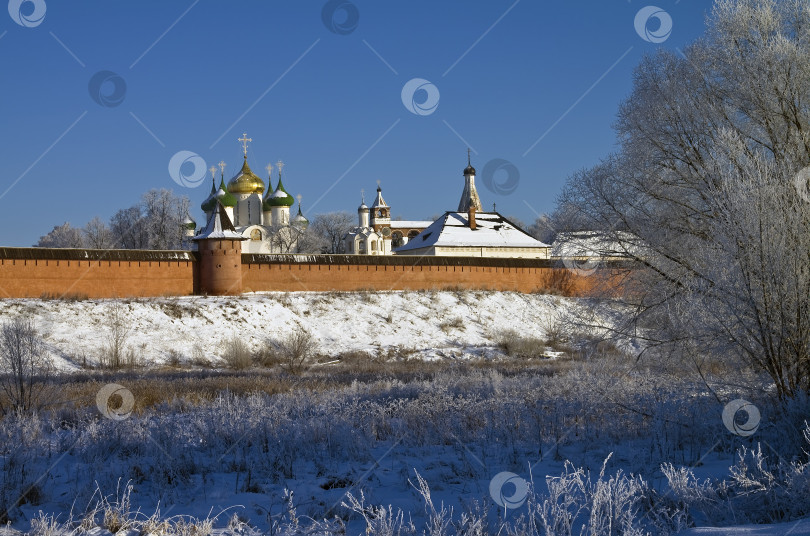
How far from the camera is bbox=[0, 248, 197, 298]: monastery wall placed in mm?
25781

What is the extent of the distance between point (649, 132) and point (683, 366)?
3695 mm

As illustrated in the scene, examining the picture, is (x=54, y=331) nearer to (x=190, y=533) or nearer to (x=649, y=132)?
(x=649, y=132)

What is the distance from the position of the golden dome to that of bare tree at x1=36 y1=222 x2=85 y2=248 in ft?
56.4

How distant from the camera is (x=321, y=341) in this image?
84.2ft

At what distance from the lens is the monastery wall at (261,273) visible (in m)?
26.1

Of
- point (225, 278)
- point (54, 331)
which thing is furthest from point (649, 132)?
point (225, 278)

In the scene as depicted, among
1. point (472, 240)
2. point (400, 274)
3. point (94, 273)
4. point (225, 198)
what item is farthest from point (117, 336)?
point (225, 198)

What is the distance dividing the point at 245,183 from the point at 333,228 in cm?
1889

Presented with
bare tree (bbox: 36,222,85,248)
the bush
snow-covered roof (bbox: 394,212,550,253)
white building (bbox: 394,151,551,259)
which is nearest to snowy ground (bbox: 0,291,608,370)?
the bush

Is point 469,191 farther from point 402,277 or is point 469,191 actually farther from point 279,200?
point 402,277

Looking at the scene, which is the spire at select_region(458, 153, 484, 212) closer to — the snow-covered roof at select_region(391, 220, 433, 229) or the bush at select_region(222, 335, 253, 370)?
the snow-covered roof at select_region(391, 220, 433, 229)

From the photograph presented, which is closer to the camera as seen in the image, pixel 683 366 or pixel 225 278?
pixel 683 366

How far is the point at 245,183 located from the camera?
170ft

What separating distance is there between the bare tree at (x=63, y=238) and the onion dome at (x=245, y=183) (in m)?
17.2
